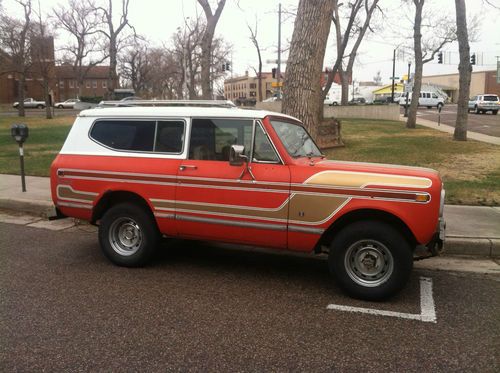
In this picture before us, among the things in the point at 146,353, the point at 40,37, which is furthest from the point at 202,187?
the point at 40,37

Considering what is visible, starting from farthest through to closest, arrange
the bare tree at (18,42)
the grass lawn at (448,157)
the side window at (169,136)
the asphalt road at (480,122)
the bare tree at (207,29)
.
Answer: the bare tree at (18,42) → the asphalt road at (480,122) → the bare tree at (207,29) → the grass lawn at (448,157) → the side window at (169,136)

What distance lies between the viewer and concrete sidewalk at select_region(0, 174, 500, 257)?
6102mm

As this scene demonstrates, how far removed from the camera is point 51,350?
3475 mm

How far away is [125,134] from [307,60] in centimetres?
397

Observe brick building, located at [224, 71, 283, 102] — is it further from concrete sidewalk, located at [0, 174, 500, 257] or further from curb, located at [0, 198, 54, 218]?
curb, located at [0, 198, 54, 218]

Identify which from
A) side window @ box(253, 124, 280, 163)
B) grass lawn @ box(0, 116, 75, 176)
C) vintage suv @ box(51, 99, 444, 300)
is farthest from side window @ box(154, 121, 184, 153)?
grass lawn @ box(0, 116, 75, 176)

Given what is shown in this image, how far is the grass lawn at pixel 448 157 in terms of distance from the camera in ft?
30.2

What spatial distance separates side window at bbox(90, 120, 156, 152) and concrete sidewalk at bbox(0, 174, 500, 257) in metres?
1.67

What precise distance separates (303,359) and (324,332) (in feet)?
1.67

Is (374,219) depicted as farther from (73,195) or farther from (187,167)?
(73,195)

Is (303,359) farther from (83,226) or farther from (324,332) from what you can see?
(83,226)

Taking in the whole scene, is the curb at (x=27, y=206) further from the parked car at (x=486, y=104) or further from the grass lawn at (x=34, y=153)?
the parked car at (x=486, y=104)

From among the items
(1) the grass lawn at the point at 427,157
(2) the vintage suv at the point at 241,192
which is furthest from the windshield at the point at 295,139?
(1) the grass lawn at the point at 427,157

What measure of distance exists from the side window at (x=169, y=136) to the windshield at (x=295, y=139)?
1089 millimetres
